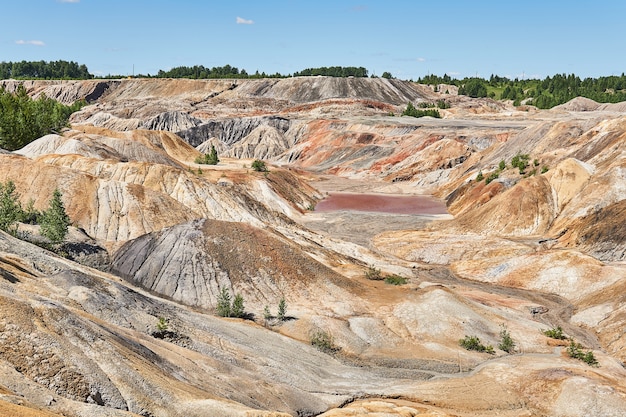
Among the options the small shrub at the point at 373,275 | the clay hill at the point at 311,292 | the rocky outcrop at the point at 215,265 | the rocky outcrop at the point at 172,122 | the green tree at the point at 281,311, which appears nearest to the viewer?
the clay hill at the point at 311,292

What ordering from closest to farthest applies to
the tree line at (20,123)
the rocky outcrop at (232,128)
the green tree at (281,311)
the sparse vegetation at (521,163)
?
1. the green tree at (281,311)
2. the tree line at (20,123)
3. the sparse vegetation at (521,163)
4. the rocky outcrop at (232,128)

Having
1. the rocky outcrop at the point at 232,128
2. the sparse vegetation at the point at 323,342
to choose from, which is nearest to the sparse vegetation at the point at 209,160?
the rocky outcrop at the point at 232,128

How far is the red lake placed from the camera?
3066 inches

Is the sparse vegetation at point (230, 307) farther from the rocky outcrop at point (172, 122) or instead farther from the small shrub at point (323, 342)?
the rocky outcrop at point (172, 122)

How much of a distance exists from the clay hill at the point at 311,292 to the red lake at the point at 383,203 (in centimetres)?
195

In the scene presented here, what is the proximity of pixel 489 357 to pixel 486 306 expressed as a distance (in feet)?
28.1

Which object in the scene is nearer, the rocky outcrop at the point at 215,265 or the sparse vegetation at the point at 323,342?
the sparse vegetation at the point at 323,342

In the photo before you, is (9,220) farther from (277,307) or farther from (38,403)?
(38,403)

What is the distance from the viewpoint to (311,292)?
121ft

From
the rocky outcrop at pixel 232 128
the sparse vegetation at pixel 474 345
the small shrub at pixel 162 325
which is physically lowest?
the sparse vegetation at pixel 474 345

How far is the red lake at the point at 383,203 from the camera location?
255 ft

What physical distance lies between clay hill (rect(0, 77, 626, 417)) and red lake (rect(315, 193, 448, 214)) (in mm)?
1947

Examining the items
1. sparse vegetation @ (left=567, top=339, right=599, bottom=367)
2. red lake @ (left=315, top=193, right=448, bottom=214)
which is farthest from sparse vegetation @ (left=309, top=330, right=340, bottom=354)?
red lake @ (left=315, top=193, right=448, bottom=214)

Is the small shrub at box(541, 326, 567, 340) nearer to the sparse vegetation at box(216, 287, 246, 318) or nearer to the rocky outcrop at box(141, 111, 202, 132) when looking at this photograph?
the sparse vegetation at box(216, 287, 246, 318)
